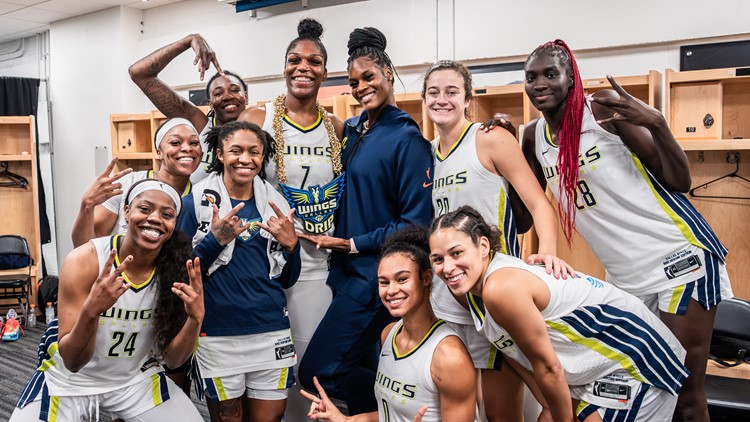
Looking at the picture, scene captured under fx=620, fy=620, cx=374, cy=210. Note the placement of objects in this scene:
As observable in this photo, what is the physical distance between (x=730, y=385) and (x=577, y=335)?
153 centimetres

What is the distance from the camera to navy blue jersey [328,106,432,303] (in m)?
2.48

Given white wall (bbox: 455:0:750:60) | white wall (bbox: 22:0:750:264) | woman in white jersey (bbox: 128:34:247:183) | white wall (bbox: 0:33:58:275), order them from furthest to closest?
1. white wall (bbox: 0:33:58:275)
2. white wall (bbox: 22:0:750:264)
3. white wall (bbox: 455:0:750:60)
4. woman in white jersey (bbox: 128:34:247:183)

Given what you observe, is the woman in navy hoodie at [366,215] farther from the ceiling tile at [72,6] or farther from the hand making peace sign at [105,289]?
the ceiling tile at [72,6]

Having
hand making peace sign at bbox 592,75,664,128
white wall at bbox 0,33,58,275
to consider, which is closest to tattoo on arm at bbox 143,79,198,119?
hand making peace sign at bbox 592,75,664,128

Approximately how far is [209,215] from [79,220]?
0.69m

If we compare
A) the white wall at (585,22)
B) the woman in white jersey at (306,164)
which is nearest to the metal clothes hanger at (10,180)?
the white wall at (585,22)

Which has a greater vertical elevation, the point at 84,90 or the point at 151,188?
the point at 84,90

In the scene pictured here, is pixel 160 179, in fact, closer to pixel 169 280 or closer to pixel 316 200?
pixel 169 280

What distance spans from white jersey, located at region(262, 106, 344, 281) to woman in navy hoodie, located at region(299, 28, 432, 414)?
67 mm

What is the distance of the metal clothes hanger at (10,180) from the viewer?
7590 mm

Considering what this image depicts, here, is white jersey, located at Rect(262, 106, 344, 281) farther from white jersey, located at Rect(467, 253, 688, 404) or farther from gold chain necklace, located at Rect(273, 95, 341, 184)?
white jersey, located at Rect(467, 253, 688, 404)

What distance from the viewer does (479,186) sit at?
7.59 feet

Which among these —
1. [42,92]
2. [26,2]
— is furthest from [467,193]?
[42,92]

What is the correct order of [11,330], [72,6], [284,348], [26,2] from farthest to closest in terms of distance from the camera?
[72,6] → [26,2] → [11,330] → [284,348]
